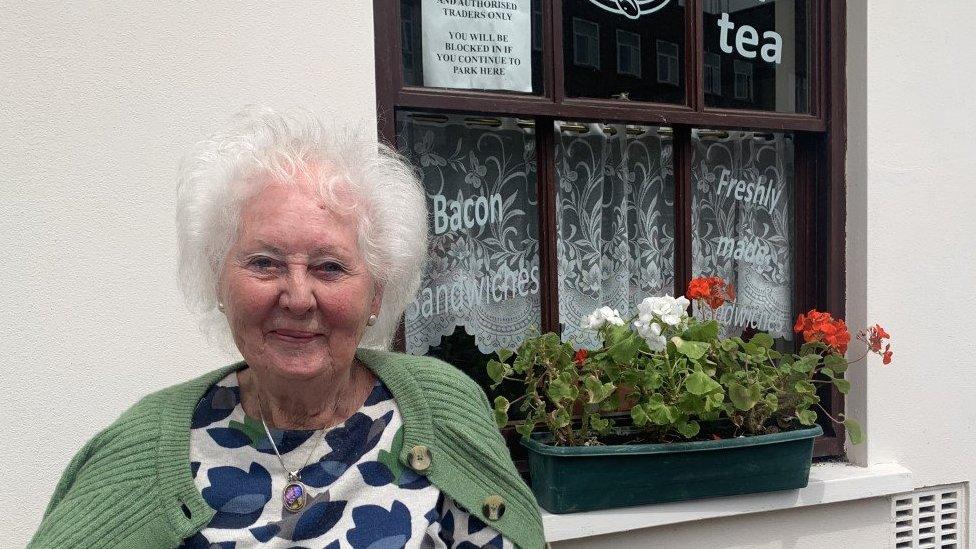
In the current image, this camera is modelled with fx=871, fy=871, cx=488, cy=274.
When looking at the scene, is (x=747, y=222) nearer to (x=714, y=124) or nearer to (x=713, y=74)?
(x=714, y=124)

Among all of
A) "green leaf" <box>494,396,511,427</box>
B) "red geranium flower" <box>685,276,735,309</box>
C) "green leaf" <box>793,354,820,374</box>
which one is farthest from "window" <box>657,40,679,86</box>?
"green leaf" <box>494,396,511,427</box>

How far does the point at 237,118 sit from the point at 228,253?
1.23 feet

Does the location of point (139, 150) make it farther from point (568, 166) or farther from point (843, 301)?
point (843, 301)

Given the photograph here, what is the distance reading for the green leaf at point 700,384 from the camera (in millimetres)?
2486

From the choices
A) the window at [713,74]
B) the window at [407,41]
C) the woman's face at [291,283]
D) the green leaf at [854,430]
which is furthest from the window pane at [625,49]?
the woman's face at [291,283]

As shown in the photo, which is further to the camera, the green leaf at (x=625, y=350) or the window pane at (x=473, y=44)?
the window pane at (x=473, y=44)

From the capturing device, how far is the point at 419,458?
63.6 inches

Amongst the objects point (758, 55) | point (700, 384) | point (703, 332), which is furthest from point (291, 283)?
point (758, 55)

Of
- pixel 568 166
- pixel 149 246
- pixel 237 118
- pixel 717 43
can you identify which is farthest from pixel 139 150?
pixel 717 43

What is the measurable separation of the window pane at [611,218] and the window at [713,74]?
0.21 m

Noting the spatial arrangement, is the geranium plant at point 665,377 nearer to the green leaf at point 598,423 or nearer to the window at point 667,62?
the green leaf at point 598,423

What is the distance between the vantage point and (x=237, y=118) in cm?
181

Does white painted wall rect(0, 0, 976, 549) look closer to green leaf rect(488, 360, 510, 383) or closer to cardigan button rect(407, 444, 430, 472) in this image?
green leaf rect(488, 360, 510, 383)

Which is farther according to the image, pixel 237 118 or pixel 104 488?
pixel 237 118
